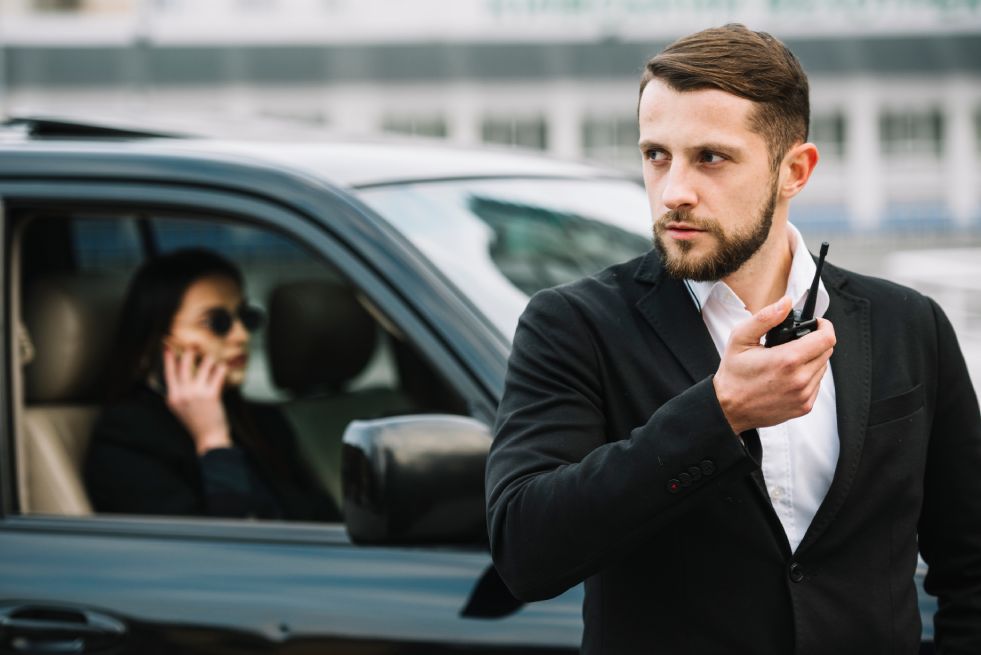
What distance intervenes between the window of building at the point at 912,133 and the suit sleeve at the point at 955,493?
37999 mm

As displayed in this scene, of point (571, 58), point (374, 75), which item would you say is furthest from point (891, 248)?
point (374, 75)

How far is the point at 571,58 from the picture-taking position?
36750 millimetres

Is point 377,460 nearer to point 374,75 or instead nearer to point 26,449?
point 26,449

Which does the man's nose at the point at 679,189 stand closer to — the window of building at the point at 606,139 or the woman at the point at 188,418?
the woman at the point at 188,418

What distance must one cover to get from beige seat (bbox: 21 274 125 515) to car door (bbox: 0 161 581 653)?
35 cm

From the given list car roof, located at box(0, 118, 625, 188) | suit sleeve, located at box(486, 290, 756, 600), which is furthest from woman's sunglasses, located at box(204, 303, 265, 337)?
suit sleeve, located at box(486, 290, 756, 600)

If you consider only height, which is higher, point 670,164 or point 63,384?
point 670,164

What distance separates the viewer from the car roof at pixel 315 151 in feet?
7.45

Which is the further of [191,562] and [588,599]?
[191,562]

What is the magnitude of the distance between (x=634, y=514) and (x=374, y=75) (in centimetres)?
3591

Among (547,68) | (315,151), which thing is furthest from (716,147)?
(547,68)

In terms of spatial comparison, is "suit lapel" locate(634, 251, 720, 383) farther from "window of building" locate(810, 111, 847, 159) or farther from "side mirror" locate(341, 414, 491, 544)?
"window of building" locate(810, 111, 847, 159)

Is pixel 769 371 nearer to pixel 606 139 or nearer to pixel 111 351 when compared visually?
pixel 111 351

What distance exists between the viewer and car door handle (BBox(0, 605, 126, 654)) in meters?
1.98
